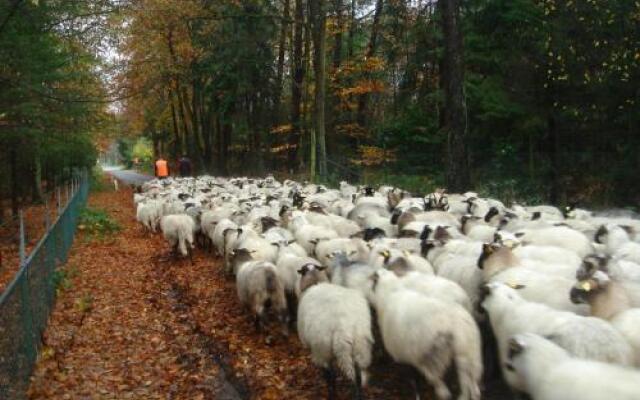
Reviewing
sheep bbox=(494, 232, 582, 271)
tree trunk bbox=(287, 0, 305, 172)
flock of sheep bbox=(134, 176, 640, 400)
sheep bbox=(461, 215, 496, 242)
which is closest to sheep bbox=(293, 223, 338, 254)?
flock of sheep bbox=(134, 176, 640, 400)

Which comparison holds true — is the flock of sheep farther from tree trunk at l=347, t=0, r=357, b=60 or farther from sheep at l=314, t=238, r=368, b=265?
tree trunk at l=347, t=0, r=357, b=60

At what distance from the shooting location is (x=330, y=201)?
15.9 m

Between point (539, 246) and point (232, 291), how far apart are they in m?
5.64

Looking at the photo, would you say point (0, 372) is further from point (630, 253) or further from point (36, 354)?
point (630, 253)

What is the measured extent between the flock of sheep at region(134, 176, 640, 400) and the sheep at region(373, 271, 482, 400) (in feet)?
0.04

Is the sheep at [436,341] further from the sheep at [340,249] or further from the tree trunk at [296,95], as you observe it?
the tree trunk at [296,95]

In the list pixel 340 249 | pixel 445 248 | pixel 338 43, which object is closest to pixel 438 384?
pixel 445 248

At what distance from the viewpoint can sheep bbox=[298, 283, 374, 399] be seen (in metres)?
6.03

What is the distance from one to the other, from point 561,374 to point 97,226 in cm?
1781

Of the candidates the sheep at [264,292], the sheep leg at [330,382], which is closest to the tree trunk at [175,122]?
the sheep at [264,292]

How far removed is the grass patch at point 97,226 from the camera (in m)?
18.8

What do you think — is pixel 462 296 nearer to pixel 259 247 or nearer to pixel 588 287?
pixel 588 287

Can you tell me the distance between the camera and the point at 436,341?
18.0ft

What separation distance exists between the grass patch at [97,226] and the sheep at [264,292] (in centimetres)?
1149
